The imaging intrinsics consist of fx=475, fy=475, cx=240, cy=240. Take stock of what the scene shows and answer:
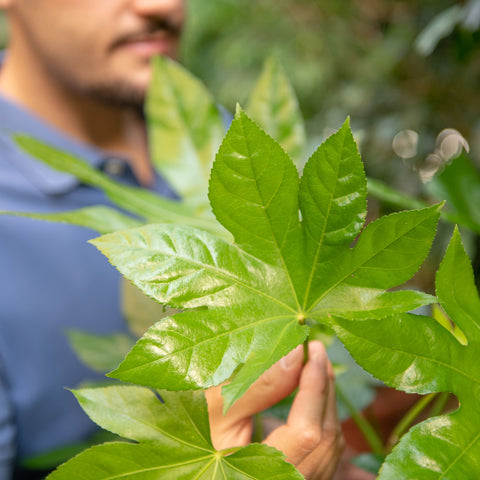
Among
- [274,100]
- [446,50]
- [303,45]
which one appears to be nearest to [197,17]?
[303,45]

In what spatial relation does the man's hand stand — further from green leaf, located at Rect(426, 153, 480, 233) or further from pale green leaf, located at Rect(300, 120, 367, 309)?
green leaf, located at Rect(426, 153, 480, 233)

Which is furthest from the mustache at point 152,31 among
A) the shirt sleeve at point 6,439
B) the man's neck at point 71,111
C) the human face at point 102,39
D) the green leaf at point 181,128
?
the shirt sleeve at point 6,439

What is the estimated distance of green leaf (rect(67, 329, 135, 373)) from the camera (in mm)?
417

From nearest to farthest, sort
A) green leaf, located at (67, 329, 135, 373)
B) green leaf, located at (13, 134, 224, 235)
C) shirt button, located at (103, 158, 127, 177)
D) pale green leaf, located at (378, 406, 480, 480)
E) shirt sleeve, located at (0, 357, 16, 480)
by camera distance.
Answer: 1. pale green leaf, located at (378, 406, 480, 480)
2. green leaf, located at (13, 134, 224, 235)
3. green leaf, located at (67, 329, 135, 373)
4. shirt sleeve, located at (0, 357, 16, 480)
5. shirt button, located at (103, 158, 127, 177)

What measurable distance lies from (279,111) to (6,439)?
56 centimetres

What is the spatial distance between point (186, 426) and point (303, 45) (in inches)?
86.8

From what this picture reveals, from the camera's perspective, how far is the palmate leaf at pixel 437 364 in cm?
20

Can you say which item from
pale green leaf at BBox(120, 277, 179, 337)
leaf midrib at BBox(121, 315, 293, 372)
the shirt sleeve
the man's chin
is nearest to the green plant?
leaf midrib at BBox(121, 315, 293, 372)

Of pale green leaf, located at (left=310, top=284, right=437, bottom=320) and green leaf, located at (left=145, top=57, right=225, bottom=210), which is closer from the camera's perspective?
pale green leaf, located at (left=310, top=284, right=437, bottom=320)

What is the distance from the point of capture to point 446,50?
28.7 inches

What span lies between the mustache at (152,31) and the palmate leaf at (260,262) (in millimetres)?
563

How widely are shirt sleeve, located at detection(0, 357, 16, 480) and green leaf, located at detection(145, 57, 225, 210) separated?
45cm

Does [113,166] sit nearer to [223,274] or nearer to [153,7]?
[153,7]

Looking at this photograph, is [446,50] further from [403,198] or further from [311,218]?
[311,218]
